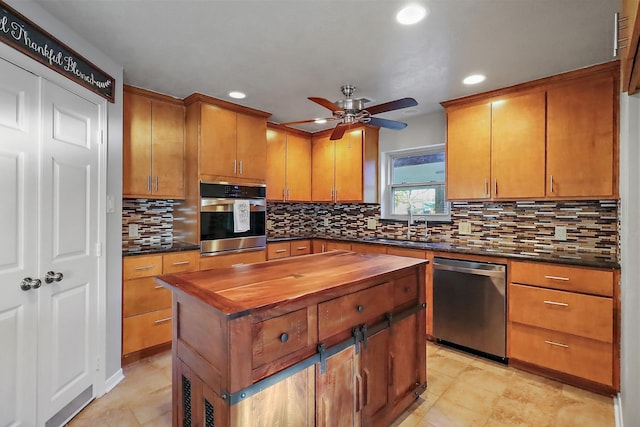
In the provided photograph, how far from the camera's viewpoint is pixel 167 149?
315cm

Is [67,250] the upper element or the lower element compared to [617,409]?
upper

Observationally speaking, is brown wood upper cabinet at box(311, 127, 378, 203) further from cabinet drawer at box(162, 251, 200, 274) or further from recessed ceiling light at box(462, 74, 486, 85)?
cabinet drawer at box(162, 251, 200, 274)

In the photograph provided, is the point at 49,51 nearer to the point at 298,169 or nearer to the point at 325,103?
the point at 325,103

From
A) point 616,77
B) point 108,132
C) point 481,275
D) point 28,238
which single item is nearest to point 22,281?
point 28,238

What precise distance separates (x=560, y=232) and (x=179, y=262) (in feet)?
11.5

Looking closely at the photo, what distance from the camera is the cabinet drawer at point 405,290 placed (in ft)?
6.16

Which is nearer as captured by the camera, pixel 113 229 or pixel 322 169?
pixel 113 229

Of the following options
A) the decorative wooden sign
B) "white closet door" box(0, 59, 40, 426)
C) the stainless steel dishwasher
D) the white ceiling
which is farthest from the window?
"white closet door" box(0, 59, 40, 426)

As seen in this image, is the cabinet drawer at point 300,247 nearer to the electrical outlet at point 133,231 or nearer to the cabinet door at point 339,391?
the electrical outlet at point 133,231

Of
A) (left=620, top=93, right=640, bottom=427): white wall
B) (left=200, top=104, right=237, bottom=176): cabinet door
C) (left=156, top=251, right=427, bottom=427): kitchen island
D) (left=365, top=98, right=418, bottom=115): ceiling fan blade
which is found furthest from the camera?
(left=200, top=104, right=237, bottom=176): cabinet door

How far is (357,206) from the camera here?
175 inches

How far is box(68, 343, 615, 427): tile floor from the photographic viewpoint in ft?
6.41

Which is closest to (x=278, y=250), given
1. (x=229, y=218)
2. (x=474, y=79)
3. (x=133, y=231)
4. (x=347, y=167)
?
(x=229, y=218)

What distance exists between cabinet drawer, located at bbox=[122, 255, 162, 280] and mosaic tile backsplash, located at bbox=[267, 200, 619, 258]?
187 centimetres
